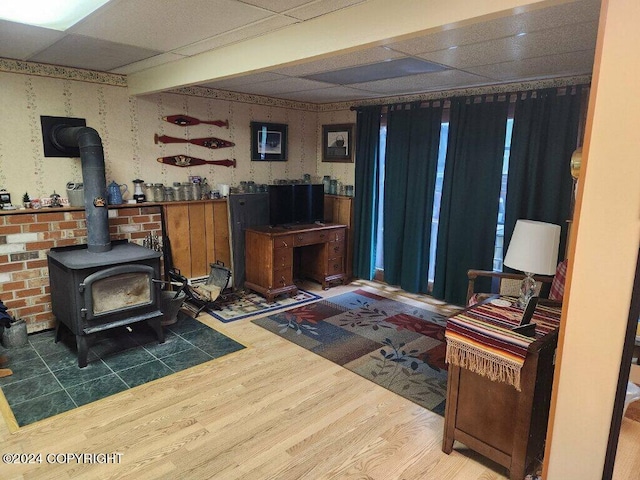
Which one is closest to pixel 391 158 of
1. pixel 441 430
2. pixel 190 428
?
pixel 441 430

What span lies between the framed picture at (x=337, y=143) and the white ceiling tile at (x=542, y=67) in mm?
2038

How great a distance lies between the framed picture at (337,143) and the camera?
5.26 m

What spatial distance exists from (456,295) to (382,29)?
321 cm

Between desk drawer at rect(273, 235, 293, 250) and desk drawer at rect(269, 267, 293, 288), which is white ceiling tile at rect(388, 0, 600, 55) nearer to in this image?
desk drawer at rect(273, 235, 293, 250)

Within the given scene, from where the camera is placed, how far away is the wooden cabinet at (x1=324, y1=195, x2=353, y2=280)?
203 inches

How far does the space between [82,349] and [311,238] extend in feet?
8.23

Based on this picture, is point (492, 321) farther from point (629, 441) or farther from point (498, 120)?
point (498, 120)

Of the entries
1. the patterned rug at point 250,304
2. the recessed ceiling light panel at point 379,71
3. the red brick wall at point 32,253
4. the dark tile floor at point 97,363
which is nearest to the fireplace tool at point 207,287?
the patterned rug at point 250,304

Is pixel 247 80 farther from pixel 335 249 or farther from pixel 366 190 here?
pixel 335 249

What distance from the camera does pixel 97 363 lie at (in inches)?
122

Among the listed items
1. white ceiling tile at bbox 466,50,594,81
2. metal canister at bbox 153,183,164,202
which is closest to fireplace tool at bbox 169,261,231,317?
metal canister at bbox 153,183,164,202

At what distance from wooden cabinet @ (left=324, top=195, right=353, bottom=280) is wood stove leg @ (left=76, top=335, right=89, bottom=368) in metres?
2.97

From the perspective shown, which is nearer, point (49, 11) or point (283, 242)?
point (49, 11)

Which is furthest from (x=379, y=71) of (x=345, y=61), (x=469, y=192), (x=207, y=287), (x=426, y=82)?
(x=207, y=287)
